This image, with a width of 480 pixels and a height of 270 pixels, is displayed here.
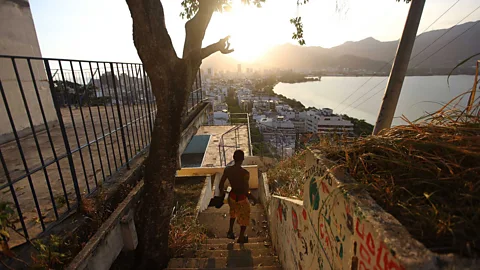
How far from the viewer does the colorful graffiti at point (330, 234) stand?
1157 mm

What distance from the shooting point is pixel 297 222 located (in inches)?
104

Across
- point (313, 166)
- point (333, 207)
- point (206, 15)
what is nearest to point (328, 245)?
point (333, 207)

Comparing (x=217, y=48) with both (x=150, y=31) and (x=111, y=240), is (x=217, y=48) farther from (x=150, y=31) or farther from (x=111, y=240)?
(x=111, y=240)

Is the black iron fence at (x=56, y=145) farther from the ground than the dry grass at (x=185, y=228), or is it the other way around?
the black iron fence at (x=56, y=145)

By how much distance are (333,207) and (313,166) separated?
50 cm

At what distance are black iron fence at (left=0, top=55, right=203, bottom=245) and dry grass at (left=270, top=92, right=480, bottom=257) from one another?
115 inches

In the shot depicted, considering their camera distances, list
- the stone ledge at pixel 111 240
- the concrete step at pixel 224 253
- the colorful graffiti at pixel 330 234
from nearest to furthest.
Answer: the colorful graffiti at pixel 330 234
the stone ledge at pixel 111 240
the concrete step at pixel 224 253

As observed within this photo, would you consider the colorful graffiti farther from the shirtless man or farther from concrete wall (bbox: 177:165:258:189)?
concrete wall (bbox: 177:165:258:189)

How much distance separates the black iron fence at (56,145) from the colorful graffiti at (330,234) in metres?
2.67

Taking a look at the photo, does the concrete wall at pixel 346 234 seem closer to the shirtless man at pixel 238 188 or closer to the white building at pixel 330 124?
the white building at pixel 330 124

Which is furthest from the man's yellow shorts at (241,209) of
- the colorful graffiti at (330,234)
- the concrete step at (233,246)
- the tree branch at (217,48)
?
the tree branch at (217,48)

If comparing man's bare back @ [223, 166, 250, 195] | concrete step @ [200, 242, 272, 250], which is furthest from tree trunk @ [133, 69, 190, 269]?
man's bare back @ [223, 166, 250, 195]

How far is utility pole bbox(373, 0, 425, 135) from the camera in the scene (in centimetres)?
439

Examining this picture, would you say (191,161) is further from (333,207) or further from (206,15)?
(333,207)
